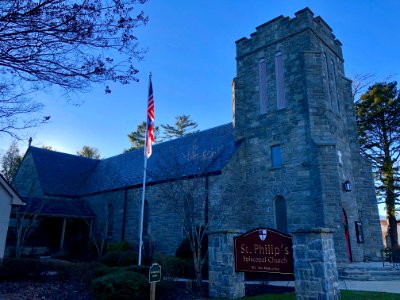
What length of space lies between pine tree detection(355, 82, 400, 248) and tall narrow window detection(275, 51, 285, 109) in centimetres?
1392

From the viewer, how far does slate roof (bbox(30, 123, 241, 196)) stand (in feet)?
61.4

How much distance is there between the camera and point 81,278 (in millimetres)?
11422

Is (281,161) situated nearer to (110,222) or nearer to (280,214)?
(280,214)

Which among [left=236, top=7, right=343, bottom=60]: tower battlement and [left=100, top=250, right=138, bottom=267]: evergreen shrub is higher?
[left=236, top=7, right=343, bottom=60]: tower battlement

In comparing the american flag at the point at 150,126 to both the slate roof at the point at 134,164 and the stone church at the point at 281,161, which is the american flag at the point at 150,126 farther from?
the stone church at the point at 281,161

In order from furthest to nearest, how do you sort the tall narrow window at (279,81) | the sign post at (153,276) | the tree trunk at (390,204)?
1. the tree trunk at (390,204)
2. the tall narrow window at (279,81)
3. the sign post at (153,276)

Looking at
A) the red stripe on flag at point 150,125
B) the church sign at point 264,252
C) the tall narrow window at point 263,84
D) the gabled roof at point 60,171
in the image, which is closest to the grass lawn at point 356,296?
the church sign at point 264,252

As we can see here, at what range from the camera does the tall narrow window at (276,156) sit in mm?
16969

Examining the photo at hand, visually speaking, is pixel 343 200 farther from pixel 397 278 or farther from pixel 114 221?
pixel 114 221

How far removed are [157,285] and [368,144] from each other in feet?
84.6

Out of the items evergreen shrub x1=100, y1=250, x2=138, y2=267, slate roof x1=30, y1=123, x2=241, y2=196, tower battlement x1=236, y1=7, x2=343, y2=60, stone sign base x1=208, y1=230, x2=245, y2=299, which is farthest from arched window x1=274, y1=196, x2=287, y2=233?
tower battlement x1=236, y1=7, x2=343, y2=60

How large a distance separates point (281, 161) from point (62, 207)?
17254mm

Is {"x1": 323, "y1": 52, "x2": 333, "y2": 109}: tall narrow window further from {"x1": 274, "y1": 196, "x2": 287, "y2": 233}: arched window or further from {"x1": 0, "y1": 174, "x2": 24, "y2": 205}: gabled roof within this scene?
{"x1": 0, "y1": 174, "x2": 24, "y2": 205}: gabled roof

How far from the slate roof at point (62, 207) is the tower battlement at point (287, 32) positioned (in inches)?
655
